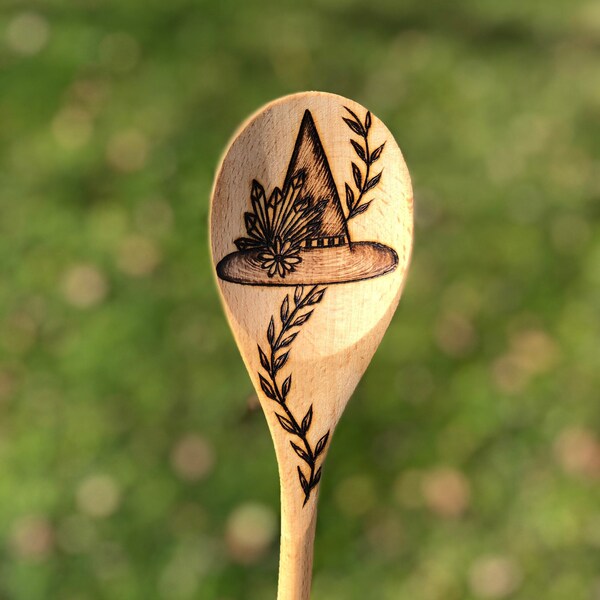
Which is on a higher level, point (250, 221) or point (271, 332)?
point (250, 221)

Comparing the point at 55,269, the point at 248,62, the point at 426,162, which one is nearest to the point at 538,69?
the point at 426,162

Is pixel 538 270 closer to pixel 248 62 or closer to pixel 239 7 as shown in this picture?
pixel 248 62

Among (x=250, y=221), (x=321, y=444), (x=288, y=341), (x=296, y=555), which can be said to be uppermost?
(x=250, y=221)

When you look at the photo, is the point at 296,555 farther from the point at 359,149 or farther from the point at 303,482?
the point at 359,149

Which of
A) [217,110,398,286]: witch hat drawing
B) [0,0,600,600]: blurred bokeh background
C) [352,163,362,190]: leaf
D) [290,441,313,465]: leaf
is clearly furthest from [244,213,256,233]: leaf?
[0,0,600,600]: blurred bokeh background

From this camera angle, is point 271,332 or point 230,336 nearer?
point 271,332

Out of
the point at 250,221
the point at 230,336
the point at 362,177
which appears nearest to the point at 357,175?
the point at 362,177
